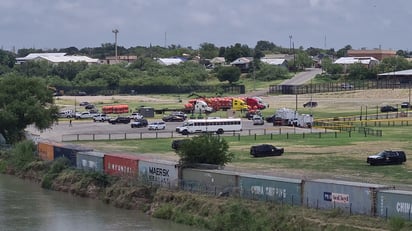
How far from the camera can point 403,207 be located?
1219 inches

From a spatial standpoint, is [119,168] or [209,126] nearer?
[119,168]

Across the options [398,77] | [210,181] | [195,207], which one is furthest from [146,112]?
[195,207]

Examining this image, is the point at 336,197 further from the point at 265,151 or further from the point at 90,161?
the point at 265,151

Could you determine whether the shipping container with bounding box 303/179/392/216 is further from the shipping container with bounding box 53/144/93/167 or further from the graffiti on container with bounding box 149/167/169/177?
the shipping container with bounding box 53/144/93/167

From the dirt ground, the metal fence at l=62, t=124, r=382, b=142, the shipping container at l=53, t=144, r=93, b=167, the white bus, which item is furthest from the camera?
the dirt ground

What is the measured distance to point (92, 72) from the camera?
161 m

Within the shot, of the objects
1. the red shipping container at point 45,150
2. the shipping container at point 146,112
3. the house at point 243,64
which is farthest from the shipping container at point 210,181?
the house at point 243,64

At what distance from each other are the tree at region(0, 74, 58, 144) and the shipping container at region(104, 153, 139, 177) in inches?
744

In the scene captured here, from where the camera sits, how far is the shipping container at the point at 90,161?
49.0 metres

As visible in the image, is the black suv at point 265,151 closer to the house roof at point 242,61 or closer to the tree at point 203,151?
the tree at point 203,151

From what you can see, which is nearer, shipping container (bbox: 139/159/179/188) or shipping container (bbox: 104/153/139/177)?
shipping container (bbox: 139/159/179/188)

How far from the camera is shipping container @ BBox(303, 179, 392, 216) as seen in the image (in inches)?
1272

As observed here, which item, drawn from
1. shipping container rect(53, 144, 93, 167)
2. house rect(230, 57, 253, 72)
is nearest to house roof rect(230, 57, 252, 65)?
house rect(230, 57, 253, 72)

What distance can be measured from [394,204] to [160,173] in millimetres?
14512
